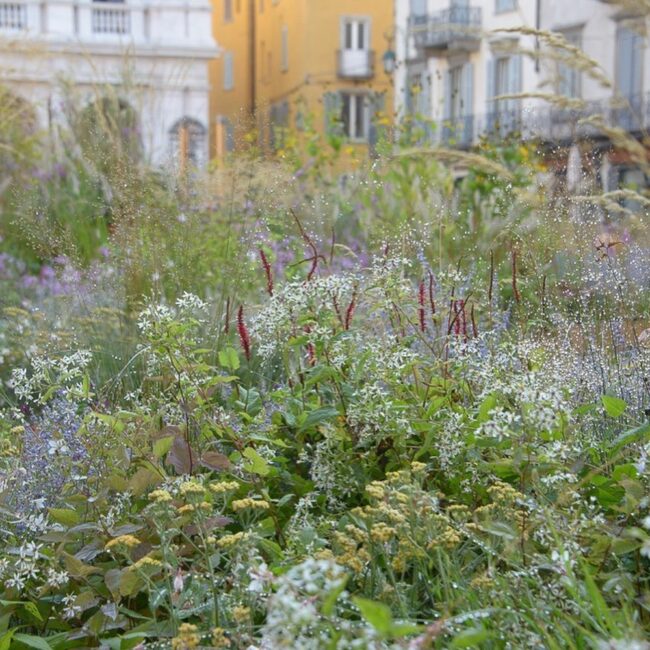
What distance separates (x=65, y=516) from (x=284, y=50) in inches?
1085

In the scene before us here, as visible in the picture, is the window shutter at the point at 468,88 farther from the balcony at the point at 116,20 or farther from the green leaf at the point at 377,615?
the green leaf at the point at 377,615

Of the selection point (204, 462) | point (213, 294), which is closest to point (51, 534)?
point (204, 462)

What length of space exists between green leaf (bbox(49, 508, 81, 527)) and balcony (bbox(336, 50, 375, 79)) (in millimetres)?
26900

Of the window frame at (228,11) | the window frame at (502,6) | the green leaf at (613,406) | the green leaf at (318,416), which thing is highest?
the window frame at (228,11)

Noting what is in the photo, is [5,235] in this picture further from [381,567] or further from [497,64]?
[497,64]

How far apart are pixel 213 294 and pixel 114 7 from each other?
56.0 ft

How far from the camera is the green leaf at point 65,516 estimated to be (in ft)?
6.53

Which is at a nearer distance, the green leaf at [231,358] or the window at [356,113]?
the green leaf at [231,358]

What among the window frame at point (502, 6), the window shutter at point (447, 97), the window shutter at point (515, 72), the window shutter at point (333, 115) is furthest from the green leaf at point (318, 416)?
the window shutter at point (447, 97)

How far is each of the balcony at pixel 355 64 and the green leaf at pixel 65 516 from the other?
26900mm

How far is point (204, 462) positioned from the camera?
6.74ft

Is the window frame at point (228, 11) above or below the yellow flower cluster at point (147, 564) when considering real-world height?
above

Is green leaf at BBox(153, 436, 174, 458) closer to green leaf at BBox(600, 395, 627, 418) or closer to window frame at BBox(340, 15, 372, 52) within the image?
green leaf at BBox(600, 395, 627, 418)

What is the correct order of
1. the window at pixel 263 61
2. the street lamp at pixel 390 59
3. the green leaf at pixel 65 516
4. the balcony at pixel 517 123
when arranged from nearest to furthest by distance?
the green leaf at pixel 65 516 < the balcony at pixel 517 123 < the street lamp at pixel 390 59 < the window at pixel 263 61
